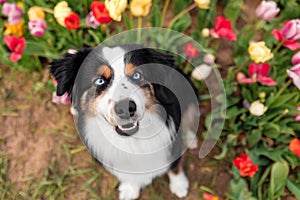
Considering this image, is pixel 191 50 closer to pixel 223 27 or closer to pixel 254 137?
pixel 223 27

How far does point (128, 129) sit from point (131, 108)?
226 mm

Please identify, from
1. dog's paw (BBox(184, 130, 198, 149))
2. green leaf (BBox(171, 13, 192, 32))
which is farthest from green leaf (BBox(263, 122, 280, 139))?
green leaf (BBox(171, 13, 192, 32))

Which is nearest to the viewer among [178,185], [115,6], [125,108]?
[125,108]

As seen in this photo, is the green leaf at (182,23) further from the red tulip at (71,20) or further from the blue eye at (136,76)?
the blue eye at (136,76)

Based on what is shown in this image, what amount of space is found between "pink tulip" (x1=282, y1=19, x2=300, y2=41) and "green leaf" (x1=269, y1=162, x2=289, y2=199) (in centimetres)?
77

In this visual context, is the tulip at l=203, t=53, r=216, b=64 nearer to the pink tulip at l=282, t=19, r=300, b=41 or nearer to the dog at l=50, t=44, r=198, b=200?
the dog at l=50, t=44, r=198, b=200

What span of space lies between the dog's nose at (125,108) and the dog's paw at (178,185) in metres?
0.84

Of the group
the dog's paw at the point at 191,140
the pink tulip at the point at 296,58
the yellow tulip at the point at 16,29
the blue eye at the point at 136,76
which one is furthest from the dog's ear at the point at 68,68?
the pink tulip at the point at 296,58

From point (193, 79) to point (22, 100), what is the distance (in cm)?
128

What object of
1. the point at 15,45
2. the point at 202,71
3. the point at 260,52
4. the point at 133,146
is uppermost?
the point at 260,52

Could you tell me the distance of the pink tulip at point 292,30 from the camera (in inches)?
75.5

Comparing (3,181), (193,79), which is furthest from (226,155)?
(3,181)

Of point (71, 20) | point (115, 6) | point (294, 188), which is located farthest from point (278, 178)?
point (71, 20)

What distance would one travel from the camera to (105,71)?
1.73 metres
